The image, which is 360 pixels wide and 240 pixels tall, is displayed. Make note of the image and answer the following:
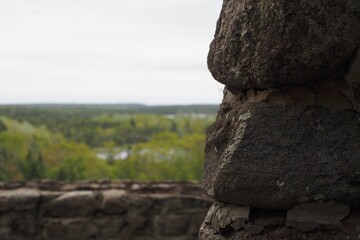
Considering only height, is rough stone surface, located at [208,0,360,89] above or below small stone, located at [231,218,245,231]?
above

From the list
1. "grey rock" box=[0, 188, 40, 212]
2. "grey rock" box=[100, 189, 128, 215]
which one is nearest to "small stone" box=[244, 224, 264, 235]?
"grey rock" box=[100, 189, 128, 215]

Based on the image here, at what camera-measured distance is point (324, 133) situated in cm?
204

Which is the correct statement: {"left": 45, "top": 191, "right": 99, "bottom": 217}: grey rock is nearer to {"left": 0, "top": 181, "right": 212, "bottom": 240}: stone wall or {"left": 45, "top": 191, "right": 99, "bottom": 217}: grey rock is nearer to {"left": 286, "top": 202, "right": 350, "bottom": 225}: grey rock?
{"left": 0, "top": 181, "right": 212, "bottom": 240}: stone wall

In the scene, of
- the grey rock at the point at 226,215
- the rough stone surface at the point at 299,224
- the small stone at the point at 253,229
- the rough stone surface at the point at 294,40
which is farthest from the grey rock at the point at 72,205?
the rough stone surface at the point at 294,40

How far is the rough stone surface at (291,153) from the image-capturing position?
2010mm

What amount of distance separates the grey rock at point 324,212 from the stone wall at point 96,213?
4256mm

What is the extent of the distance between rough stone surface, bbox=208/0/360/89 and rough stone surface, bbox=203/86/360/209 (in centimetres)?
10

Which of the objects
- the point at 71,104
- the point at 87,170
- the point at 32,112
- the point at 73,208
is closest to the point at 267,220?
the point at 73,208

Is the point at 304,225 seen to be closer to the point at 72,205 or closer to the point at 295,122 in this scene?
the point at 295,122

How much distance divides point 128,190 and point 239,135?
4513mm

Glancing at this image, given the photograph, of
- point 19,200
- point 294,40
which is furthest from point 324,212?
point 19,200

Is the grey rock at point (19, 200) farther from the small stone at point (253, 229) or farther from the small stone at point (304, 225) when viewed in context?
the small stone at point (304, 225)

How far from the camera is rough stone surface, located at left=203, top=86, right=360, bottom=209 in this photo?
201cm

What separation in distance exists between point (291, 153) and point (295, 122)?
0.12 m
